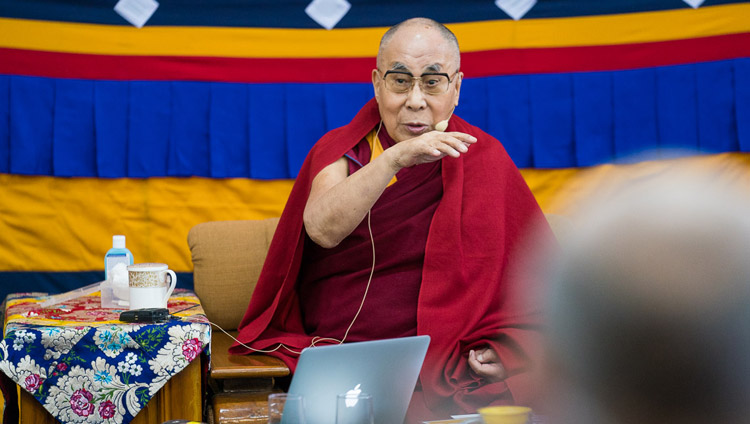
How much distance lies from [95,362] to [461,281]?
0.90 m

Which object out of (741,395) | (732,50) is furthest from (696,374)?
(732,50)

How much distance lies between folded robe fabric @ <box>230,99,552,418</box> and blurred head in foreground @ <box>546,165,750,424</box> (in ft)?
4.51

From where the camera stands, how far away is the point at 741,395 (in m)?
0.39

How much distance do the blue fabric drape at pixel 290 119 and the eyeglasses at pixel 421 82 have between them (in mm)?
950

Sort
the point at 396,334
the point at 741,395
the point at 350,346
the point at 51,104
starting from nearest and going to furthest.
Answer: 1. the point at 741,395
2. the point at 350,346
3. the point at 396,334
4. the point at 51,104

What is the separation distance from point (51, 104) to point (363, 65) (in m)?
1.22

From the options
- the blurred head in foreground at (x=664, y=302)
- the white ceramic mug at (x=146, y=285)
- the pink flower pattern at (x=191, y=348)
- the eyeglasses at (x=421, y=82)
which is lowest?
the pink flower pattern at (x=191, y=348)

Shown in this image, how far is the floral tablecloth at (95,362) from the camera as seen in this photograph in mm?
1678

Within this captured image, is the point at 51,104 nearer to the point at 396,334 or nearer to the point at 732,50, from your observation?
the point at 396,334

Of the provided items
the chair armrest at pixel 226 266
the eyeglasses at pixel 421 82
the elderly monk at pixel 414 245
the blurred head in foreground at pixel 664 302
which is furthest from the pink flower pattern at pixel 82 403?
the blurred head in foreground at pixel 664 302

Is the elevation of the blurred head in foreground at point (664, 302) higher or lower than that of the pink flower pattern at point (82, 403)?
higher

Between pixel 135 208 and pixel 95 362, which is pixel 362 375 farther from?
pixel 135 208

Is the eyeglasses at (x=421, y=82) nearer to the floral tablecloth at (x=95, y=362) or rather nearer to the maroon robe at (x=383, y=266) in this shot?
the maroon robe at (x=383, y=266)

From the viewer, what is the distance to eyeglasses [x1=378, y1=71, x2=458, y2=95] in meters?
2.12
